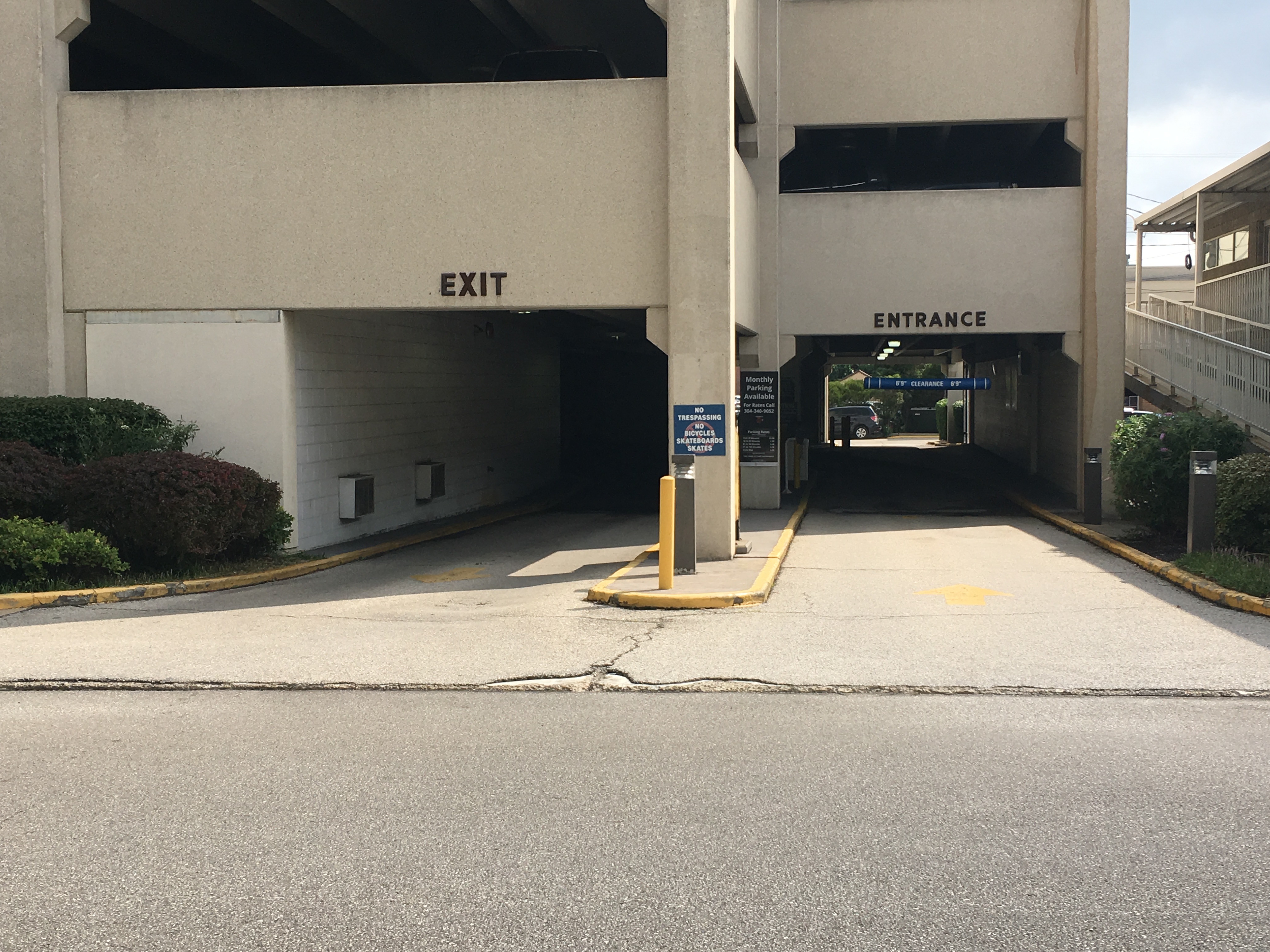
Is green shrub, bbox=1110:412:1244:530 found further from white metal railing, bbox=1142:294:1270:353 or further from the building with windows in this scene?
white metal railing, bbox=1142:294:1270:353

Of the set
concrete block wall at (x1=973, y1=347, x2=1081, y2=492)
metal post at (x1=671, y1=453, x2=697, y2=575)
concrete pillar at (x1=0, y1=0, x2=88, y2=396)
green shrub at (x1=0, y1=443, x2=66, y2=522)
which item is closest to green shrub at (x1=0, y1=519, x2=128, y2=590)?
green shrub at (x1=0, y1=443, x2=66, y2=522)

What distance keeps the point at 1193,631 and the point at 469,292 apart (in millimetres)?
8870

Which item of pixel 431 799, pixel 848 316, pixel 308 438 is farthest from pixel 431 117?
pixel 431 799

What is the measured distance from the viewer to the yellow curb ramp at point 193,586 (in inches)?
456

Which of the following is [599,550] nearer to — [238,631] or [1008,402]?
[238,631]

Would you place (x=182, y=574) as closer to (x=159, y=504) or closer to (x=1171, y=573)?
(x=159, y=504)

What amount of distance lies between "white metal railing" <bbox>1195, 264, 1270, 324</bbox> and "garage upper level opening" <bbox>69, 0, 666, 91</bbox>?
11.0 meters

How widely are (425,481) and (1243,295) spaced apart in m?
14.6

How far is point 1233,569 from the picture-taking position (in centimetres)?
1202

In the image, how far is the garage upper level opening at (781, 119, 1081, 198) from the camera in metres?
23.1

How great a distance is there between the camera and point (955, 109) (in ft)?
67.9

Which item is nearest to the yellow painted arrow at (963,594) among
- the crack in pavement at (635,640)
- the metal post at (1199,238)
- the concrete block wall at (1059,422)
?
the crack in pavement at (635,640)

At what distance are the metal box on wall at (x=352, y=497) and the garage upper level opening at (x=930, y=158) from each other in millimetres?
10281

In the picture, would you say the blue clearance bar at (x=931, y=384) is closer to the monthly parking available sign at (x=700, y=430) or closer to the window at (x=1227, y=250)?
the window at (x=1227, y=250)
